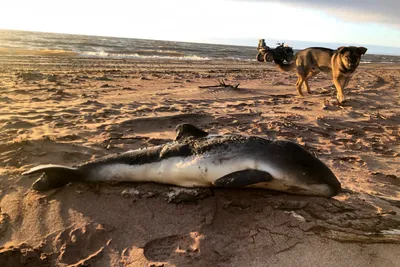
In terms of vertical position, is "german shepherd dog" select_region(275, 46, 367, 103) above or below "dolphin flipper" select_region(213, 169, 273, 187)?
above

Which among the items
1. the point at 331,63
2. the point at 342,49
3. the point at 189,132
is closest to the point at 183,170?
the point at 189,132

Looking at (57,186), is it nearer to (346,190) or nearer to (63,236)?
(63,236)

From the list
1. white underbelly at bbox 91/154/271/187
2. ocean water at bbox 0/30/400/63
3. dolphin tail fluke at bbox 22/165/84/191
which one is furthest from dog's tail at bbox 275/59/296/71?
ocean water at bbox 0/30/400/63

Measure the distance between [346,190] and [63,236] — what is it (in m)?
2.98

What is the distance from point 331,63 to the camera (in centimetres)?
1009

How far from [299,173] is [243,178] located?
23.1 inches

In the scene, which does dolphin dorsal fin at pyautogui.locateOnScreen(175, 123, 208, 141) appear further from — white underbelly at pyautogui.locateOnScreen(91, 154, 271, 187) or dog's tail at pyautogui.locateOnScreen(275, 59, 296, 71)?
dog's tail at pyautogui.locateOnScreen(275, 59, 296, 71)

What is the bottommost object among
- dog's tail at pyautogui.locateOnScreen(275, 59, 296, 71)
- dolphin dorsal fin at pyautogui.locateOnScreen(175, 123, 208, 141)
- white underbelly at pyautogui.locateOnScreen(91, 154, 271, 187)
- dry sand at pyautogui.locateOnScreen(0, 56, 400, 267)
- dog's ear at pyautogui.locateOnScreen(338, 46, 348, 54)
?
dry sand at pyautogui.locateOnScreen(0, 56, 400, 267)

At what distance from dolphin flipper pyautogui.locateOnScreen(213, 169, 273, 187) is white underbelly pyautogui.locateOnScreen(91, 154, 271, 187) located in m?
0.11

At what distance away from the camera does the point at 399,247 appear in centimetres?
293

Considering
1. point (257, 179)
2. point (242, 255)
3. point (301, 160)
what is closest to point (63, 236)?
point (242, 255)

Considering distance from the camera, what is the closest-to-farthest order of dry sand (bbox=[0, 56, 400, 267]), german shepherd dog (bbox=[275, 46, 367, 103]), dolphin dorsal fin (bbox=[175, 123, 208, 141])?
dry sand (bbox=[0, 56, 400, 267]) → dolphin dorsal fin (bbox=[175, 123, 208, 141]) → german shepherd dog (bbox=[275, 46, 367, 103])

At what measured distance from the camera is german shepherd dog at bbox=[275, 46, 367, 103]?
9.02m

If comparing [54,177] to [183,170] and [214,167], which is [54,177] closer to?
[183,170]
